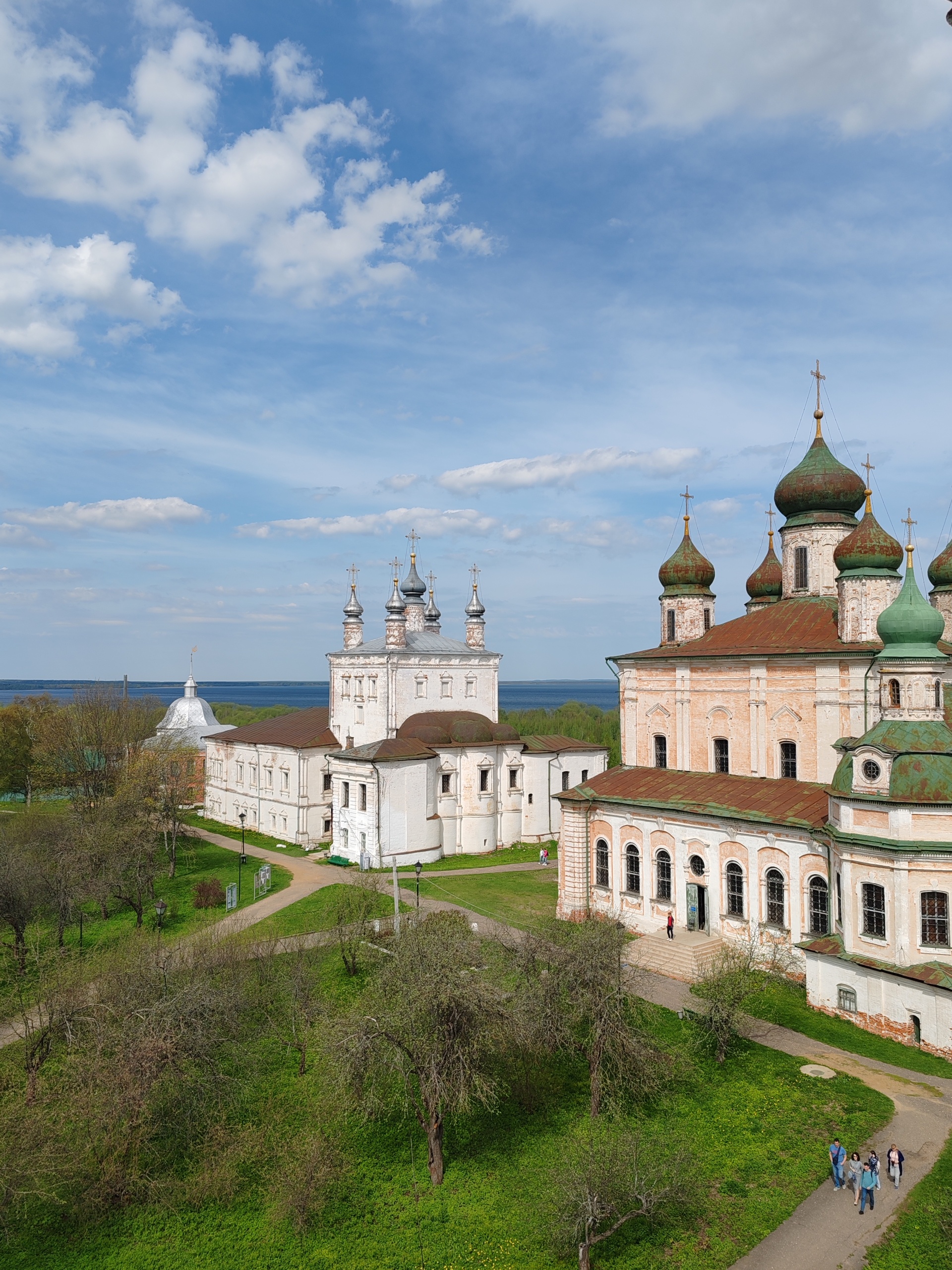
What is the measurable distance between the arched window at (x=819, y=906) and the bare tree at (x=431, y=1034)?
12.2 metres

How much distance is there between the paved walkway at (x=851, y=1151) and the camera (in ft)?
42.3

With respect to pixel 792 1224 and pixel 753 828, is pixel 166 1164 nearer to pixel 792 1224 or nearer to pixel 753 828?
pixel 792 1224

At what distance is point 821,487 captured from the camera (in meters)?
30.4

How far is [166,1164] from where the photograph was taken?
1558cm

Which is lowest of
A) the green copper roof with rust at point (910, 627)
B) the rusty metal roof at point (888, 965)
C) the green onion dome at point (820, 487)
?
the rusty metal roof at point (888, 965)

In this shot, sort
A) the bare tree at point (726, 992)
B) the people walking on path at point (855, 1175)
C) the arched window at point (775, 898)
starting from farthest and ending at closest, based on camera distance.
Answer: the arched window at point (775, 898), the bare tree at point (726, 992), the people walking on path at point (855, 1175)

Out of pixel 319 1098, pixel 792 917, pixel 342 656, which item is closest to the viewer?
pixel 319 1098

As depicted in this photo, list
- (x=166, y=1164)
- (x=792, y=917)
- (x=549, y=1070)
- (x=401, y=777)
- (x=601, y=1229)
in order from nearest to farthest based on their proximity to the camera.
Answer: (x=601, y=1229), (x=166, y=1164), (x=549, y=1070), (x=792, y=917), (x=401, y=777)

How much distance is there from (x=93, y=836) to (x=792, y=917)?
24.1 m

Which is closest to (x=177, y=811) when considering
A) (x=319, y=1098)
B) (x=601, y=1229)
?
(x=319, y=1098)

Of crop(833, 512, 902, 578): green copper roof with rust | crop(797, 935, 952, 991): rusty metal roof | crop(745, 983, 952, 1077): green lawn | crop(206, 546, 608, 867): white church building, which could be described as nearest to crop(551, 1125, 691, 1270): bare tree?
crop(745, 983, 952, 1077): green lawn

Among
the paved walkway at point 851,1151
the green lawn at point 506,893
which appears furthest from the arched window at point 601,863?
Answer: the paved walkway at point 851,1151

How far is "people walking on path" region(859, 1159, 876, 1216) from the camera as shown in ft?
45.2

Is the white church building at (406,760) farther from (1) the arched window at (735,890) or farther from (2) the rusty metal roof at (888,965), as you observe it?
(2) the rusty metal roof at (888,965)
